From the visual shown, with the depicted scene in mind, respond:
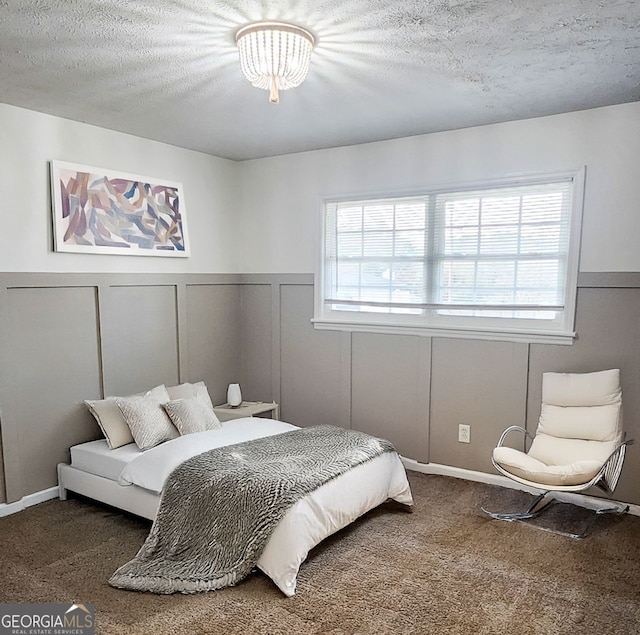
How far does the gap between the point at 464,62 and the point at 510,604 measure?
8.51ft

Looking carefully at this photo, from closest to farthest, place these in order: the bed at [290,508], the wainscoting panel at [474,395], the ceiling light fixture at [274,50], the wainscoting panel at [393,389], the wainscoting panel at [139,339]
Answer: the ceiling light fixture at [274,50]
the bed at [290,508]
the wainscoting panel at [474,395]
the wainscoting panel at [139,339]
the wainscoting panel at [393,389]

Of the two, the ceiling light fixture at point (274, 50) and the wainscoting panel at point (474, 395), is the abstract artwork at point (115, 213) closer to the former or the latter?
the ceiling light fixture at point (274, 50)

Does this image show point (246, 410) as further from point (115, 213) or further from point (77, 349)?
point (115, 213)

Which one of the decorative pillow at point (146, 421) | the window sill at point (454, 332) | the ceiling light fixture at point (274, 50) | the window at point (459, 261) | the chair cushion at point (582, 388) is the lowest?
the decorative pillow at point (146, 421)

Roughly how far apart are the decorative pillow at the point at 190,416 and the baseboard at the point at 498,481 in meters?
1.60

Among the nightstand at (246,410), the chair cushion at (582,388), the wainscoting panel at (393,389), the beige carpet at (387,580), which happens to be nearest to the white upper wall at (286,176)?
the chair cushion at (582,388)

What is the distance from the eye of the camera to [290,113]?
136 inches

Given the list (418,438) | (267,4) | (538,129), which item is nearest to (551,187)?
(538,129)

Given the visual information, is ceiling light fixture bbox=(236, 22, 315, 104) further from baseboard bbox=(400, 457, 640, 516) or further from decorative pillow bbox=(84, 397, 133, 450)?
baseboard bbox=(400, 457, 640, 516)

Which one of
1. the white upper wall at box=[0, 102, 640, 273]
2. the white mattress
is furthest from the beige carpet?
the white upper wall at box=[0, 102, 640, 273]

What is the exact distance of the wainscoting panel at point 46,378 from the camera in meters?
3.40

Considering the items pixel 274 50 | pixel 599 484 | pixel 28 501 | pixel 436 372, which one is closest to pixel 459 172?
pixel 436 372

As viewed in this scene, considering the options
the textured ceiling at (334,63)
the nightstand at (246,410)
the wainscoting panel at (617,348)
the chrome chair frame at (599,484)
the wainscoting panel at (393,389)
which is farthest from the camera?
the nightstand at (246,410)

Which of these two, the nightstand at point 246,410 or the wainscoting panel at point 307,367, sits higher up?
the wainscoting panel at point 307,367
